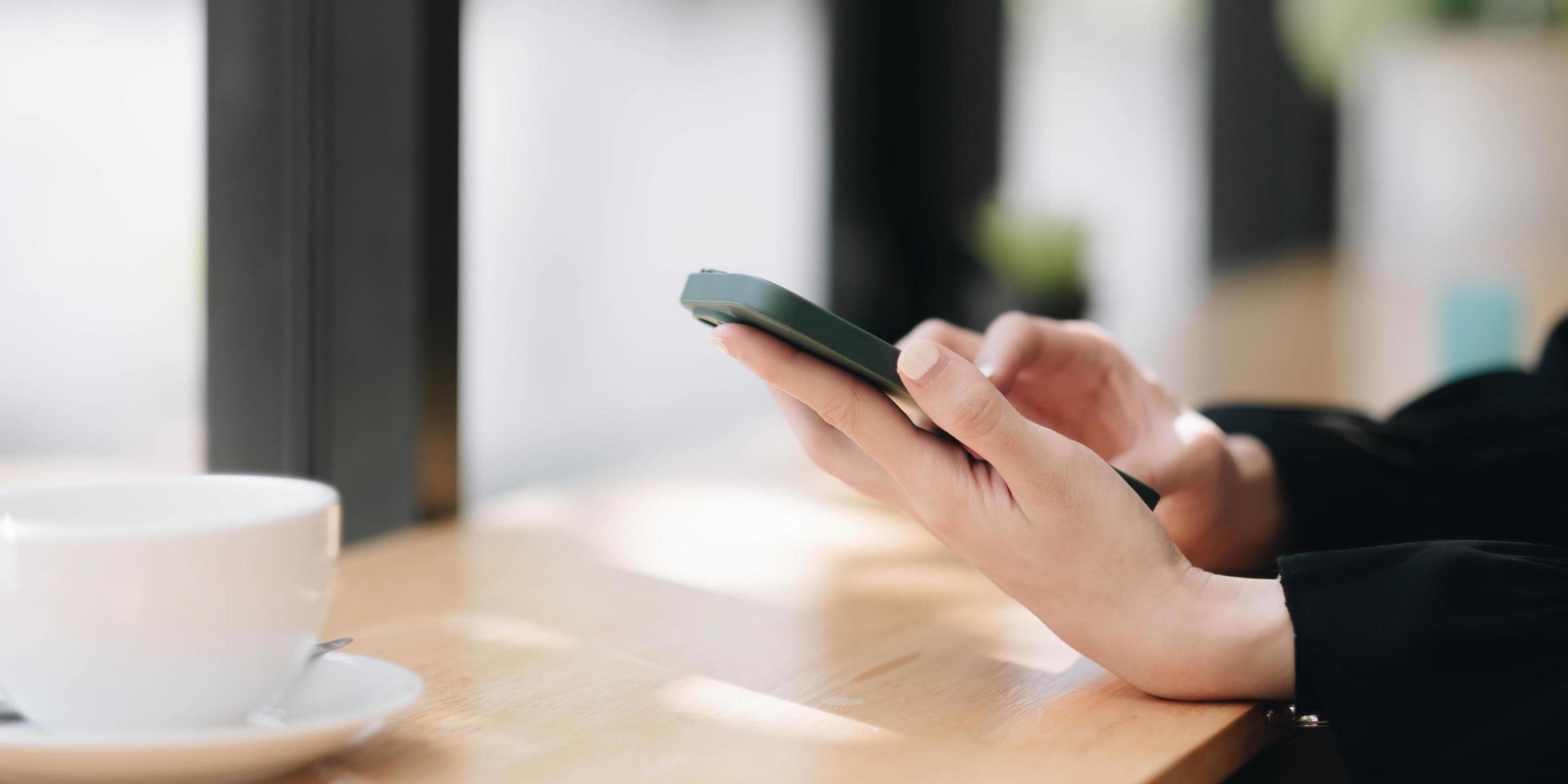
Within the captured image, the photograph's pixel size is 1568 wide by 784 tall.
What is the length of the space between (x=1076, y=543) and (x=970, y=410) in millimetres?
81

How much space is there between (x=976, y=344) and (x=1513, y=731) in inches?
16.1

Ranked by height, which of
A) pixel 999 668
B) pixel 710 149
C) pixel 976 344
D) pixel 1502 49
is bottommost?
pixel 999 668

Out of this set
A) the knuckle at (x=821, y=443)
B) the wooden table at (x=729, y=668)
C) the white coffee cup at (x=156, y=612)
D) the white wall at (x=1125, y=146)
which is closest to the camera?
the white coffee cup at (x=156, y=612)

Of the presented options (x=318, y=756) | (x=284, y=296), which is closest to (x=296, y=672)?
(x=318, y=756)

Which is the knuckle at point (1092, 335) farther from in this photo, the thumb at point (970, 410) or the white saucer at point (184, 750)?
the white saucer at point (184, 750)

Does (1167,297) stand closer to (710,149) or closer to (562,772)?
(710,149)

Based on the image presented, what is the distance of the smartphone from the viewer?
47cm

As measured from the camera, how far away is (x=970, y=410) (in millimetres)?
516

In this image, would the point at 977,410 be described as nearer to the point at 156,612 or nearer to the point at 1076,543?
the point at 1076,543

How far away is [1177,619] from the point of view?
549 millimetres

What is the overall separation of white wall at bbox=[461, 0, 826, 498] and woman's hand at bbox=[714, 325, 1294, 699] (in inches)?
23.9

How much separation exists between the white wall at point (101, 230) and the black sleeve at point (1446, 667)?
2.39 ft

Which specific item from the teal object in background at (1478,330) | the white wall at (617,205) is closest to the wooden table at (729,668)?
the white wall at (617,205)

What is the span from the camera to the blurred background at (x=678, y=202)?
2.76 ft
